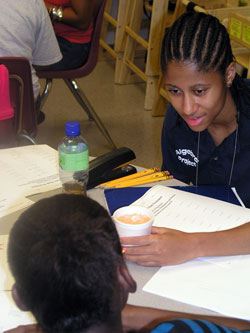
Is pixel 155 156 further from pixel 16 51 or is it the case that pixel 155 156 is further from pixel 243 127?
pixel 243 127

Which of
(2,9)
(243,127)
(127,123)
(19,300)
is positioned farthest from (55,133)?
(19,300)

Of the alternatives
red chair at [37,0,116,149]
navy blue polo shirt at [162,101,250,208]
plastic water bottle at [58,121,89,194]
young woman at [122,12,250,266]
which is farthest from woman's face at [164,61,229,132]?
red chair at [37,0,116,149]

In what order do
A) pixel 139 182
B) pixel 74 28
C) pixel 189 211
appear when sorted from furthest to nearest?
pixel 74 28
pixel 139 182
pixel 189 211

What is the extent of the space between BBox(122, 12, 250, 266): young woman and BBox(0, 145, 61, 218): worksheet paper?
1.23 feet

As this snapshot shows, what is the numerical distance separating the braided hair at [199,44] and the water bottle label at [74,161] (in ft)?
1.04

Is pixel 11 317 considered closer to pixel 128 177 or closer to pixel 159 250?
pixel 159 250

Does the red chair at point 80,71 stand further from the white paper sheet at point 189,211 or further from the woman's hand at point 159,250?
the woman's hand at point 159,250

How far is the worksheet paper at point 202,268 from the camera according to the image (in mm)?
871

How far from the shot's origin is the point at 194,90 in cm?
122

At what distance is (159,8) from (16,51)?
158 centimetres

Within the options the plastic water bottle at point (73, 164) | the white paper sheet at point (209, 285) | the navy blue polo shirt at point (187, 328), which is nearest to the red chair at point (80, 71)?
the plastic water bottle at point (73, 164)

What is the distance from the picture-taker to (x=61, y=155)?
4.01 feet

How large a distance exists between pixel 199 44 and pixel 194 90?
0.39ft

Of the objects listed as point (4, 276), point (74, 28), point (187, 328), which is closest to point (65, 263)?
point (187, 328)
